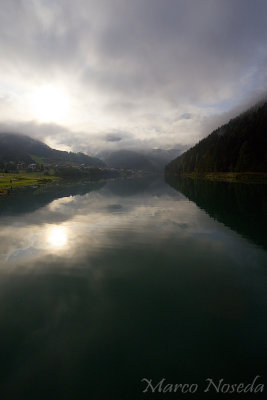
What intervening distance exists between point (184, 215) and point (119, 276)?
31.6 m

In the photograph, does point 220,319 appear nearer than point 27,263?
Yes

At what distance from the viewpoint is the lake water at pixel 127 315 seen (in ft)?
34.0

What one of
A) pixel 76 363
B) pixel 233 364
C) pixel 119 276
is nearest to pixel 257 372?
pixel 233 364

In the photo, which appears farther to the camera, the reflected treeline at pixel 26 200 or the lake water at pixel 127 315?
the reflected treeline at pixel 26 200

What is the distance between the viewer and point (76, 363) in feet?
36.3

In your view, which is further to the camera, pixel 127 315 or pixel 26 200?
pixel 26 200

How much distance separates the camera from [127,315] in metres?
14.7

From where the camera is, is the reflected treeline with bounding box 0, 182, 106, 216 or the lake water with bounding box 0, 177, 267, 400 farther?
the reflected treeline with bounding box 0, 182, 106, 216

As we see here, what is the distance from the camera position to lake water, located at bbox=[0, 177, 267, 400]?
10.4 m

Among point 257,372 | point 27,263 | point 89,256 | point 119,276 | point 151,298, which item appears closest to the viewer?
point 257,372

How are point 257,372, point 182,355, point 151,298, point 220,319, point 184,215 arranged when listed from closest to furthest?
1. point 257,372
2. point 182,355
3. point 220,319
4. point 151,298
5. point 184,215

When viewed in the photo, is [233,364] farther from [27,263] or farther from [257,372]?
[27,263]

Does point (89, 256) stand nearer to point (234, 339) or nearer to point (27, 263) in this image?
point (27, 263)

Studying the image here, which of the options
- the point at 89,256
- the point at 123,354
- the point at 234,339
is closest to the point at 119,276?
the point at 89,256
